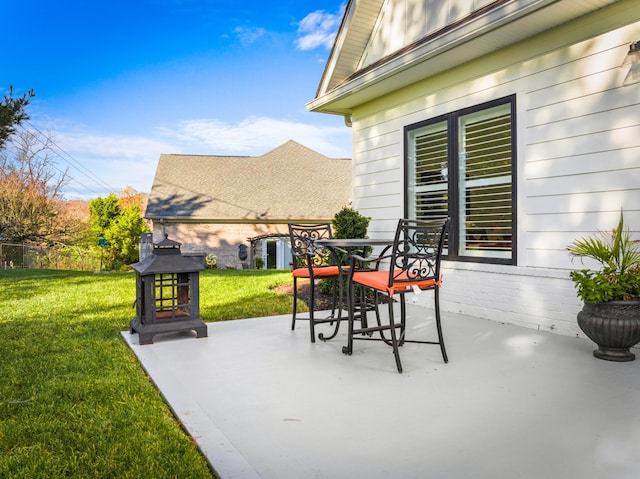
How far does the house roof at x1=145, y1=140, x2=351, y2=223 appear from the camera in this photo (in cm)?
1617

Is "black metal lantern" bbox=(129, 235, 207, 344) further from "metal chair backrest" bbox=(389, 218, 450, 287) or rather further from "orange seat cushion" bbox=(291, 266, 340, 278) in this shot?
"metal chair backrest" bbox=(389, 218, 450, 287)

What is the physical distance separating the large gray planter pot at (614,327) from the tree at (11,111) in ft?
23.2

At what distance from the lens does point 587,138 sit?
3.74m

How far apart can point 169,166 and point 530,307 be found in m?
15.7

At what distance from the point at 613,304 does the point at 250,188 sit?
15.0 metres

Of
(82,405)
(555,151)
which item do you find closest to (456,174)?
(555,151)

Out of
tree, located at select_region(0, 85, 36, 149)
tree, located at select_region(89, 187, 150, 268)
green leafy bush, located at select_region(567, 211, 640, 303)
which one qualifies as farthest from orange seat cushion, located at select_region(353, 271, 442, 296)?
tree, located at select_region(89, 187, 150, 268)

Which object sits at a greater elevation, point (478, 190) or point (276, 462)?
point (478, 190)

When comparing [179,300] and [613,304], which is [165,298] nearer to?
[179,300]

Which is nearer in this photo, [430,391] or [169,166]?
[430,391]

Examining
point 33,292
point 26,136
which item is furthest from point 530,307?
point 26,136

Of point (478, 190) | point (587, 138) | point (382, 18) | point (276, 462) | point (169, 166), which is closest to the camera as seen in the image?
point (276, 462)

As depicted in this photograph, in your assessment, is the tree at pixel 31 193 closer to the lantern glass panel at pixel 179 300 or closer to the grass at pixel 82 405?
the grass at pixel 82 405

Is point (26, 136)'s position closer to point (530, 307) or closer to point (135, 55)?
point (135, 55)
